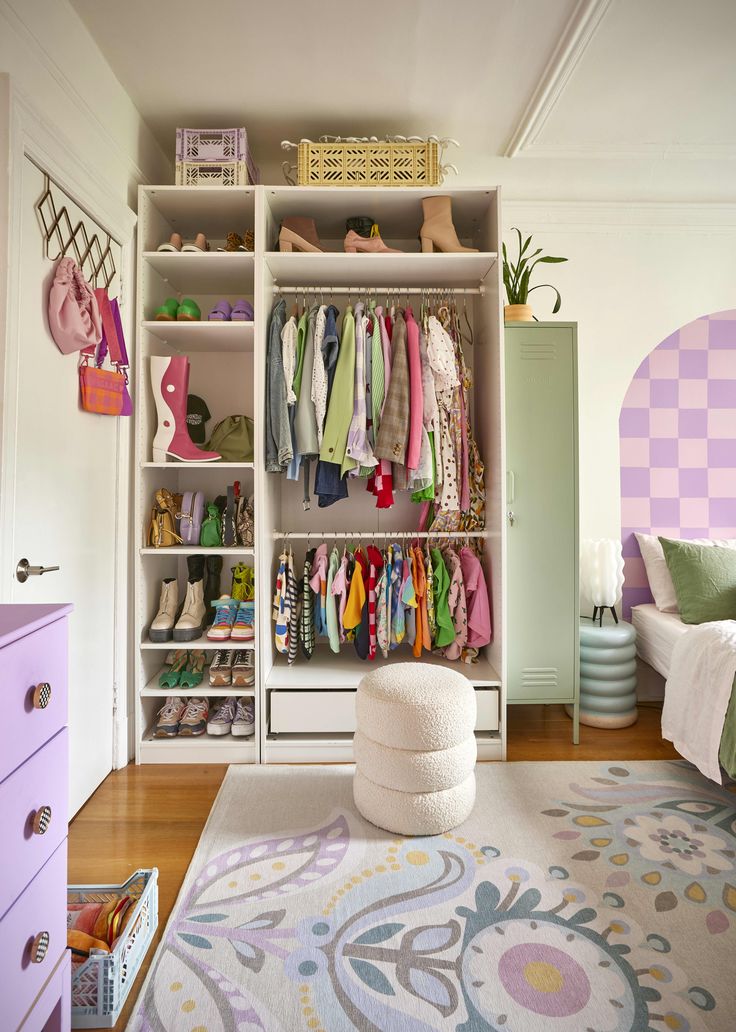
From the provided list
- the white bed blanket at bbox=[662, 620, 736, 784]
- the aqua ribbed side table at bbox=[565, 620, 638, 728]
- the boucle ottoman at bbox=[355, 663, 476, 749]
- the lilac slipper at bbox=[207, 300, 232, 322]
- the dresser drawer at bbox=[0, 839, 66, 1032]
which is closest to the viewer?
the dresser drawer at bbox=[0, 839, 66, 1032]

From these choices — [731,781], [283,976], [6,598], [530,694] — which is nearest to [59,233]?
[6,598]

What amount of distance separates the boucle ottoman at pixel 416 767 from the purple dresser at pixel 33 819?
3.49 feet

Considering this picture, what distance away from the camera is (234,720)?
2672mm

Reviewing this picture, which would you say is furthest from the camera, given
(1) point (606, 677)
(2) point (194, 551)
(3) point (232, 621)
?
(1) point (606, 677)

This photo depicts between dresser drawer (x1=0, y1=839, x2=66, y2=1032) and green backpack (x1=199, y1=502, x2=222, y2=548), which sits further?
green backpack (x1=199, y1=502, x2=222, y2=548)

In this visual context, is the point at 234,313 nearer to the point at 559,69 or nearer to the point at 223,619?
the point at 223,619

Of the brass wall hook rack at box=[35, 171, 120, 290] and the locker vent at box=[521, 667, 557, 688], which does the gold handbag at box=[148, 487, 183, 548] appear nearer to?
the brass wall hook rack at box=[35, 171, 120, 290]

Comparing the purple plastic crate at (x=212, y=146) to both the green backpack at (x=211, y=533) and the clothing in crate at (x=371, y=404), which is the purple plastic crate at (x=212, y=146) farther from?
the green backpack at (x=211, y=533)

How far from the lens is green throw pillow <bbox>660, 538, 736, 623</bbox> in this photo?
9.23 feet

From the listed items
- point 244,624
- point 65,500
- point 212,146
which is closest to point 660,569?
point 244,624

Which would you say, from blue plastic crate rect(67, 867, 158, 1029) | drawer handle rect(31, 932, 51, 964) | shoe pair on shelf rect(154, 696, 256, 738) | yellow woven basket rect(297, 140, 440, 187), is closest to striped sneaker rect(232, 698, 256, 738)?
shoe pair on shelf rect(154, 696, 256, 738)

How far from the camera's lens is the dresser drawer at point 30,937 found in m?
1.00

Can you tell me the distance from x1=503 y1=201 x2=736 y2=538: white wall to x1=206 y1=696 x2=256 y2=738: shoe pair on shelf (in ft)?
6.64

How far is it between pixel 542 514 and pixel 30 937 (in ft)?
7.77
